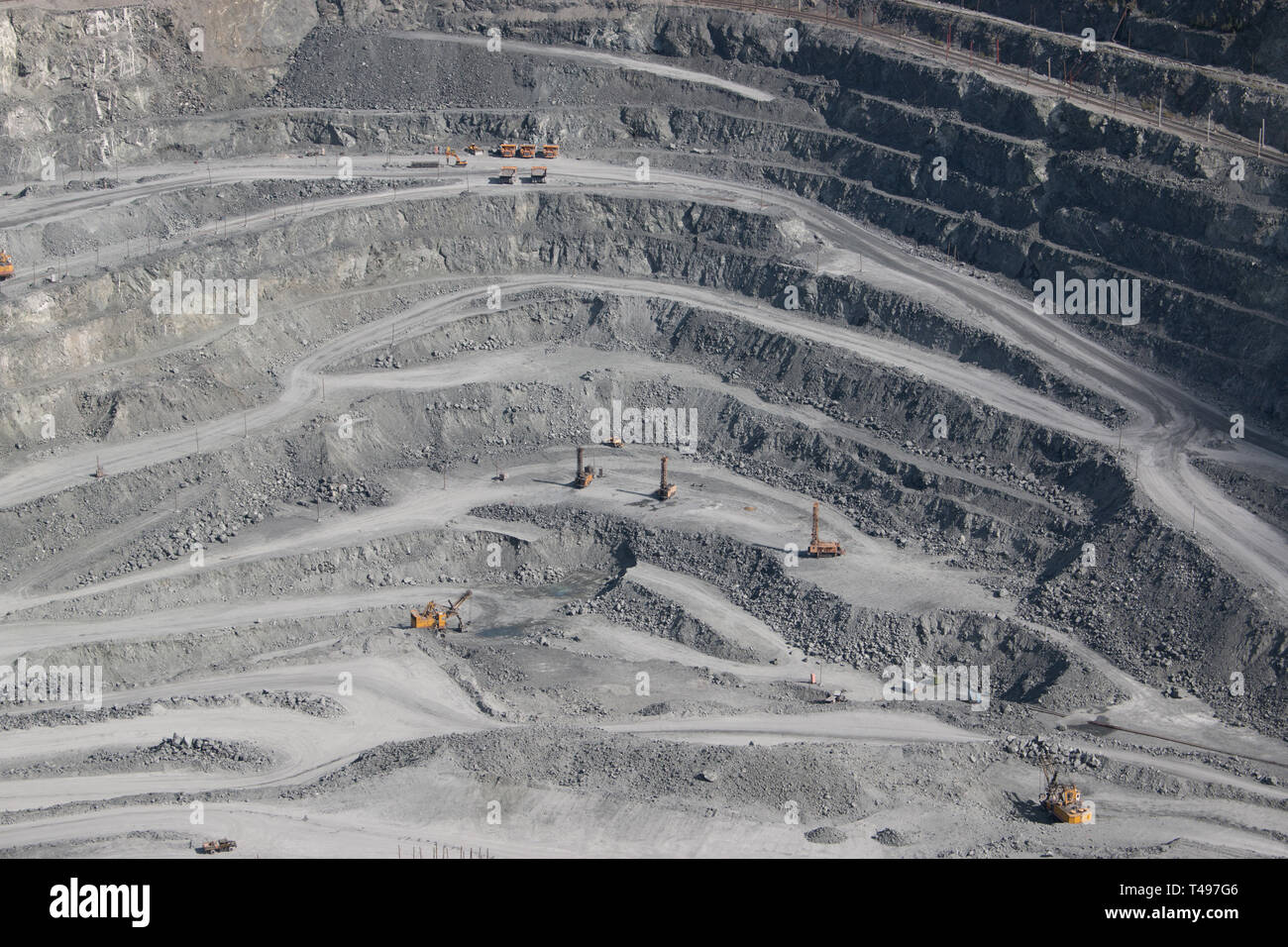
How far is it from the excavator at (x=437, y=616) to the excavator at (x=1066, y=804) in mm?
27599

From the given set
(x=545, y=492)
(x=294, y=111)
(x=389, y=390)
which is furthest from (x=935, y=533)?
(x=294, y=111)

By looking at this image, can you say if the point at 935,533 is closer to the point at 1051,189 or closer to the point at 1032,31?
the point at 1051,189

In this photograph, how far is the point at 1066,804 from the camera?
55.7 m

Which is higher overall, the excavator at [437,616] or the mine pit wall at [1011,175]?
the mine pit wall at [1011,175]

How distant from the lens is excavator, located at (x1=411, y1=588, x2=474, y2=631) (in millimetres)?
71188

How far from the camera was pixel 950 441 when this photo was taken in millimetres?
77000

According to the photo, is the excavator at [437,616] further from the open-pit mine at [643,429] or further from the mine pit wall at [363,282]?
Result: the mine pit wall at [363,282]

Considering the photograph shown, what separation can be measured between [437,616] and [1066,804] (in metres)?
29.0

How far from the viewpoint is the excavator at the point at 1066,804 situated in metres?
55.4

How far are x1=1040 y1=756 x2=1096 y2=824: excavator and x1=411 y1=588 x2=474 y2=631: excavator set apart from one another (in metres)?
27.6

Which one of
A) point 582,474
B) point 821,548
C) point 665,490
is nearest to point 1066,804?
point 821,548

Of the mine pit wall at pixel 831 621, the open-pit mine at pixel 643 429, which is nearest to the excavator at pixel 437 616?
the open-pit mine at pixel 643 429

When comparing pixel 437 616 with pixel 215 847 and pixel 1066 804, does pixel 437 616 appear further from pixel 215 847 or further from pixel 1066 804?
pixel 1066 804

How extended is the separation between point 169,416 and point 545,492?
18601mm
